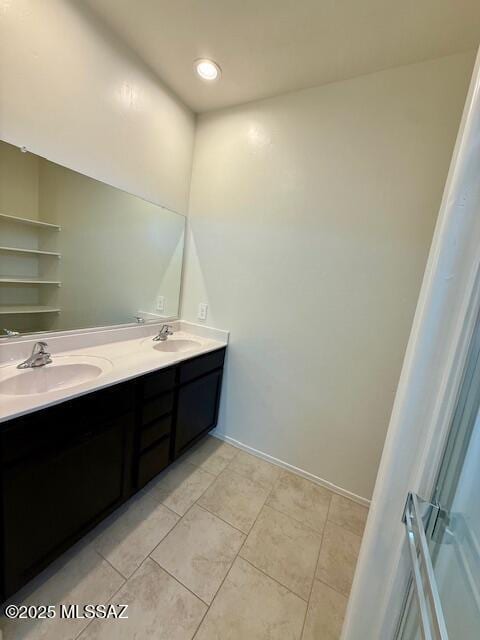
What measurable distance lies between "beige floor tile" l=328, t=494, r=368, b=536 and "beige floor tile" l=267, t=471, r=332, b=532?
0.14 ft

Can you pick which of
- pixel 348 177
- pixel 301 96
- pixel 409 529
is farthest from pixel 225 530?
pixel 301 96

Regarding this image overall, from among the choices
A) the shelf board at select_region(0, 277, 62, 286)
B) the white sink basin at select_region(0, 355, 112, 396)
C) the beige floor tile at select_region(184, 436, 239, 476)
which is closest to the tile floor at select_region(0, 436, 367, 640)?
the beige floor tile at select_region(184, 436, 239, 476)

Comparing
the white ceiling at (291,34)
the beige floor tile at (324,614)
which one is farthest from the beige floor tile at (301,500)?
the white ceiling at (291,34)

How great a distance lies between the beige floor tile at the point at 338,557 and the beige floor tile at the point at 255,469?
0.44 m

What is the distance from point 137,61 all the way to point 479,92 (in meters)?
1.89

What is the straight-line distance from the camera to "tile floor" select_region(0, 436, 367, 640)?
104cm

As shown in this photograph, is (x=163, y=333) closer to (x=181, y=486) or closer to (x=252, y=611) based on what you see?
(x=181, y=486)

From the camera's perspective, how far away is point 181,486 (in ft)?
5.61

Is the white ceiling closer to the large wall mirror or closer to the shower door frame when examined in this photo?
the large wall mirror

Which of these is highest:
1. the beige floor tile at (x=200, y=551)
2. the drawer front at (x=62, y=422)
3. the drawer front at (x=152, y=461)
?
the drawer front at (x=62, y=422)

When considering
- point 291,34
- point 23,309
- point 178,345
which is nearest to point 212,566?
point 178,345

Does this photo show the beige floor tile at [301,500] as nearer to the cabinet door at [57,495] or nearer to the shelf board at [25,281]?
the cabinet door at [57,495]

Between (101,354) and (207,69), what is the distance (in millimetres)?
1858

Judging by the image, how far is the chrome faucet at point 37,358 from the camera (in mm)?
1220
